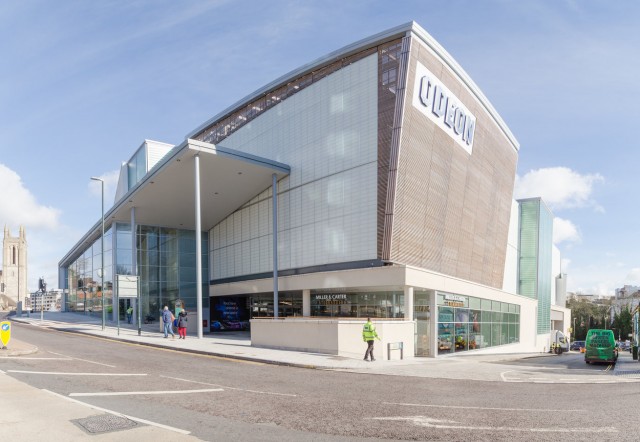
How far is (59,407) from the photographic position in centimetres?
913

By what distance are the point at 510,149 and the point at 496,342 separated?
17.9 metres

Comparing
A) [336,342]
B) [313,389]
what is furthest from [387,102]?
[313,389]

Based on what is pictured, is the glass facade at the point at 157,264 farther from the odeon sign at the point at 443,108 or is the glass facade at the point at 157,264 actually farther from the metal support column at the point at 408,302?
the odeon sign at the point at 443,108

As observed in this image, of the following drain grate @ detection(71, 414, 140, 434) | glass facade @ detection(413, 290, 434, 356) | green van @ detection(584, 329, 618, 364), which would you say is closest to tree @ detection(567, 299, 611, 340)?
green van @ detection(584, 329, 618, 364)

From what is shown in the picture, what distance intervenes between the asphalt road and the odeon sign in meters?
19.0

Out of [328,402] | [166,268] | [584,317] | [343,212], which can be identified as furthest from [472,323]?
[584,317]

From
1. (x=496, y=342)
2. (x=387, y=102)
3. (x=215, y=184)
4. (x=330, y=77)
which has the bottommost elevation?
(x=496, y=342)

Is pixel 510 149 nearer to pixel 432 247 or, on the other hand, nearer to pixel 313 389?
pixel 432 247

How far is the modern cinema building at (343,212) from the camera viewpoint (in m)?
28.9

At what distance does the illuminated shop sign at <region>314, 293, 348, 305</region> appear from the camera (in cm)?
3253

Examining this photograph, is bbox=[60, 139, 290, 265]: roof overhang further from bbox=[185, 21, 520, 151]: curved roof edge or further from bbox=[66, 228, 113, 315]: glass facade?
bbox=[185, 21, 520, 151]: curved roof edge

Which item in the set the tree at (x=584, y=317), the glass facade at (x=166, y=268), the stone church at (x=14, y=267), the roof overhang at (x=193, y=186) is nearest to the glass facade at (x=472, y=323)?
the roof overhang at (x=193, y=186)

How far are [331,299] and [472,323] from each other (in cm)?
1016

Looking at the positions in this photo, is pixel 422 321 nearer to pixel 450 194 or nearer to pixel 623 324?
pixel 450 194
